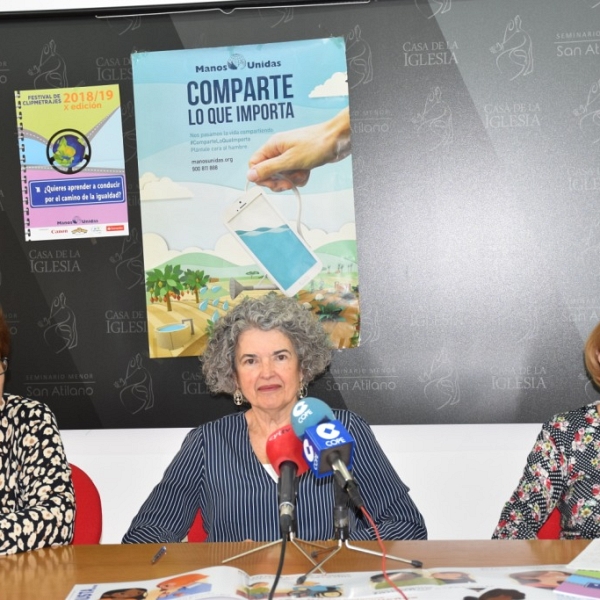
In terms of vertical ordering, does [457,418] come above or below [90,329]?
below

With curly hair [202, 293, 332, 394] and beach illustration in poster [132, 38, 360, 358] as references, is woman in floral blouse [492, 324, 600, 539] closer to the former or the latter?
curly hair [202, 293, 332, 394]

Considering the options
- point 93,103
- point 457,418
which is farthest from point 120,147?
point 457,418

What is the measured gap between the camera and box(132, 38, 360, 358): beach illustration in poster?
3.23m

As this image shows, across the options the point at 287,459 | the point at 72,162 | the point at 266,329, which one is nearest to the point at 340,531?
the point at 287,459

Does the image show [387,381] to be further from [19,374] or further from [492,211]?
[19,374]

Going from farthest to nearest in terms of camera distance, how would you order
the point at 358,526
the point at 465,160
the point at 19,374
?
the point at 19,374 < the point at 465,160 < the point at 358,526

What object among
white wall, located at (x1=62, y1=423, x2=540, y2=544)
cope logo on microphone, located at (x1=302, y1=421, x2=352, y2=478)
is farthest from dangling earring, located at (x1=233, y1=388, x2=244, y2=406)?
cope logo on microphone, located at (x1=302, y1=421, x2=352, y2=478)

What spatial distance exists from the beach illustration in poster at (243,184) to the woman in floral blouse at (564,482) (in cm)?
98

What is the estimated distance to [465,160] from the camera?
3195 millimetres

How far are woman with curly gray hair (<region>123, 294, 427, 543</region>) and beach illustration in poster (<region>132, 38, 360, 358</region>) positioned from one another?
57 centimetres

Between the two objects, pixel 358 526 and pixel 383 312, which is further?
pixel 383 312

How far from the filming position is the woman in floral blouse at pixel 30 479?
7.00 ft

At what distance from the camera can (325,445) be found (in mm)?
1597

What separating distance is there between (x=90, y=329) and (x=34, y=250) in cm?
40
